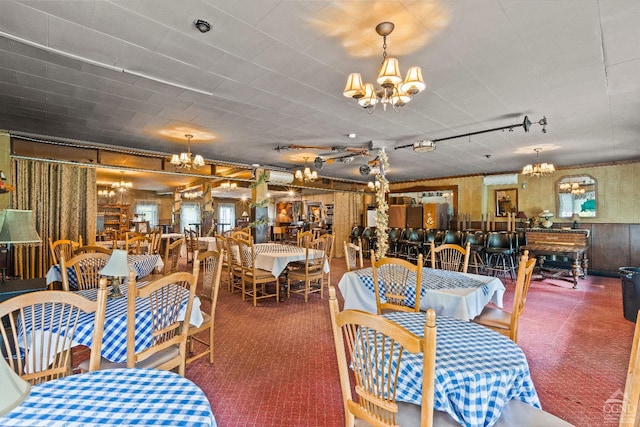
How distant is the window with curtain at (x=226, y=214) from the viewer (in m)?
16.8

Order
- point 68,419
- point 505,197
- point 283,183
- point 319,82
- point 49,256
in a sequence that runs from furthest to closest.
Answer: point 505,197 < point 283,183 < point 49,256 < point 319,82 < point 68,419

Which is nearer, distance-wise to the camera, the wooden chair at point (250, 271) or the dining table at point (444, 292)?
the dining table at point (444, 292)

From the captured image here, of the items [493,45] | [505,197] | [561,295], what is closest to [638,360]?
[493,45]

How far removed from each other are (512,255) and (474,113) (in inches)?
173

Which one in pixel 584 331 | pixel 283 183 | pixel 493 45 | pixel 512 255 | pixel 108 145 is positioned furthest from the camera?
pixel 283 183

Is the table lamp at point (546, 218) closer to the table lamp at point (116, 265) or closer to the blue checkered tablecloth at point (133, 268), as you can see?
the blue checkered tablecloth at point (133, 268)

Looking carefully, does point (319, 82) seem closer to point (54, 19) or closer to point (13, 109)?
point (54, 19)

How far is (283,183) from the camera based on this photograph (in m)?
8.68

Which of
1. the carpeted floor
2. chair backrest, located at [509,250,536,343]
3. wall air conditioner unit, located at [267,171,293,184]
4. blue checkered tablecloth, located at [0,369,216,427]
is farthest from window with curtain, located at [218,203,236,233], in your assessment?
blue checkered tablecloth, located at [0,369,216,427]

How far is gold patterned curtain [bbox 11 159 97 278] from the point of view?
16.4 feet

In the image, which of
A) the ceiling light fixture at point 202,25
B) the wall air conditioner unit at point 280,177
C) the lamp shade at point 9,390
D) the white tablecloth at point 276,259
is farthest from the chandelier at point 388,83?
the wall air conditioner unit at point 280,177

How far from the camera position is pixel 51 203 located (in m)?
5.31

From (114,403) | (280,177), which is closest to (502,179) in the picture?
(280,177)

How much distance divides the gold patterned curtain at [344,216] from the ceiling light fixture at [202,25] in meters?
8.77
